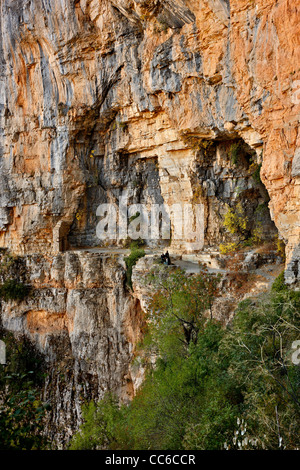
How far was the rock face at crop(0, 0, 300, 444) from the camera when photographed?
11.0 m

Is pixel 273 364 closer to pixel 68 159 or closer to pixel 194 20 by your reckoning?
pixel 194 20

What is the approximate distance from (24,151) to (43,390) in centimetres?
1396

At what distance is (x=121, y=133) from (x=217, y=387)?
15498mm

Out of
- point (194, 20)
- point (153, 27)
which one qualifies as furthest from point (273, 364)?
point (153, 27)

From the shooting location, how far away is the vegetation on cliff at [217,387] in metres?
6.54

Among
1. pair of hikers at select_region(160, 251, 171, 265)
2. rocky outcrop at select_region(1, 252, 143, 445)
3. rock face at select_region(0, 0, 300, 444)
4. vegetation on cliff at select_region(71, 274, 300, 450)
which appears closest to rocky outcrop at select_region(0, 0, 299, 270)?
rock face at select_region(0, 0, 300, 444)

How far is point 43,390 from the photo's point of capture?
1873cm

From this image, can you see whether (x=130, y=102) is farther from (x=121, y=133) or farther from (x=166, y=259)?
(x=166, y=259)

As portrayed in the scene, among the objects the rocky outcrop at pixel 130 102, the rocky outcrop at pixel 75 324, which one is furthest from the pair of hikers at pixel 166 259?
the rocky outcrop at pixel 130 102

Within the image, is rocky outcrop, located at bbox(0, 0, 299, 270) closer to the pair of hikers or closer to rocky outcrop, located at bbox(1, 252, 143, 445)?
rocky outcrop, located at bbox(1, 252, 143, 445)

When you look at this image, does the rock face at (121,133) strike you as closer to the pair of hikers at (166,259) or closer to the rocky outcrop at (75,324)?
the rocky outcrop at (75,324)

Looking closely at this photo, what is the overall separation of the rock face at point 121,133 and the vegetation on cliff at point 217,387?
296 centimetres

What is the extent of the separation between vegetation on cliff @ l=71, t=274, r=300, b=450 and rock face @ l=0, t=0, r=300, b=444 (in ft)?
9.73

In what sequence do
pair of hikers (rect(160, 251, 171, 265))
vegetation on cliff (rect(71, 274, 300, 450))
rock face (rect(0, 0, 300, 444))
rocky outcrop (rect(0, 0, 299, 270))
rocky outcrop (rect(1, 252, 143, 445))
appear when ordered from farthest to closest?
1. rocky outcrop (rect(1, 252, 143, 445))
2. pair of hikers (rect(160, 251, 171, 265))
3. rock face (rect(0, 0, 300, 444))
4. rocky outcrop (rect(0, 0, 299, 270))
5. vegetation on cliff (rect(71, 274, 300, 450))
